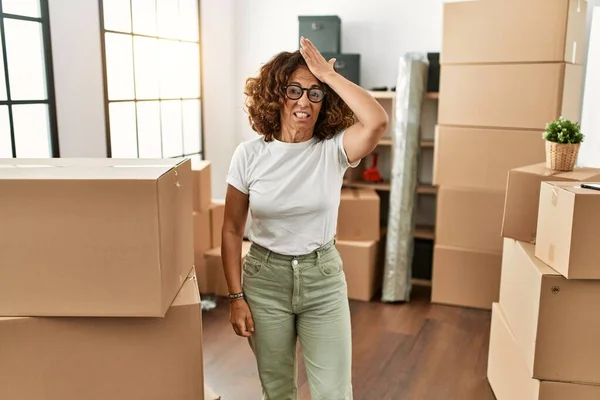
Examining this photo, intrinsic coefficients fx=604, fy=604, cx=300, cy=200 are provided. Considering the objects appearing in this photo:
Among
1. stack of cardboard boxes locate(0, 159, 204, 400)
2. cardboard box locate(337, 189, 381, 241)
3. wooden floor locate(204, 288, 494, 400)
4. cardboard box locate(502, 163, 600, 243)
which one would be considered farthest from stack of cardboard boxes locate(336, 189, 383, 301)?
stack of cardboard boxes locate(0, 159, 204, 400)

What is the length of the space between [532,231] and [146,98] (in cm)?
249

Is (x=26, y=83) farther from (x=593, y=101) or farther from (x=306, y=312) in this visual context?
(x=593, y=101)

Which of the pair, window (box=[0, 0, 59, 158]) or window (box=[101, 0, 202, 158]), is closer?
window (box=[0, 0, 59, 158])

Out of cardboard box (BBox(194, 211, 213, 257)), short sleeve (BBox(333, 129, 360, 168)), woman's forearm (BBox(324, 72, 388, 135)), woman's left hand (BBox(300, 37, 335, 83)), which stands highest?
woman's left hand (BBox(300, 37, 335, 83))

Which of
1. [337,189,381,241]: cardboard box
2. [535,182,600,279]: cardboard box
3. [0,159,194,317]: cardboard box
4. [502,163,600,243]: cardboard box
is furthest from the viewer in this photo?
[337,189,381,241]: cardboard box

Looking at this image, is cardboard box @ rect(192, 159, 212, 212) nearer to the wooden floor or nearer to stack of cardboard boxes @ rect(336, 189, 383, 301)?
the wooden floor

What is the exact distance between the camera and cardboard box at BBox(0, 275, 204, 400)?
1.41 m

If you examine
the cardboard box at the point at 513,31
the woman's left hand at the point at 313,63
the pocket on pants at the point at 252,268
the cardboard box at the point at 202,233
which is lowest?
the cardboard box at the point at 202,233

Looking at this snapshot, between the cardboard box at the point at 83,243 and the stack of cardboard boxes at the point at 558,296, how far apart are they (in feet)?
4.08

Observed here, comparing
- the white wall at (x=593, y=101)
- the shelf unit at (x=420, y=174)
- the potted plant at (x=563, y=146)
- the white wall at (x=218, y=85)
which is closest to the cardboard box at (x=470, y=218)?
the shelf unit at (x=420, y=174)

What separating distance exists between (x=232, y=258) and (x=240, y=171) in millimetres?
257

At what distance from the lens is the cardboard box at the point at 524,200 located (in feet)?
7.77

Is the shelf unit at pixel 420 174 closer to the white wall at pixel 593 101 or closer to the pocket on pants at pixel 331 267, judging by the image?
the white wall at pixel 593 101

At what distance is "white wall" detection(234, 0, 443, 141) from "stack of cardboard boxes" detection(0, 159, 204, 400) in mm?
3067
